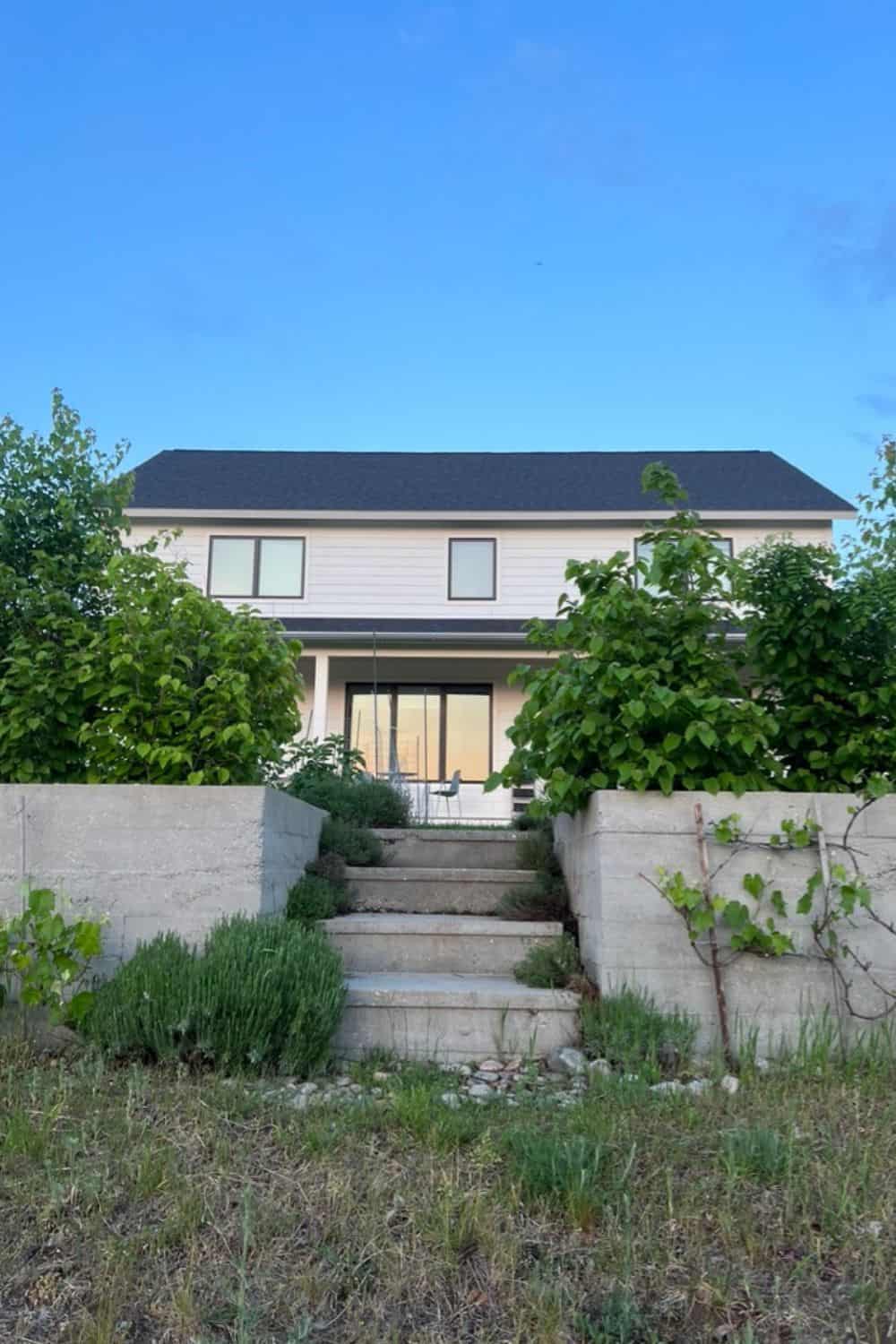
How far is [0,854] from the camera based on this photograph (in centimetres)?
409

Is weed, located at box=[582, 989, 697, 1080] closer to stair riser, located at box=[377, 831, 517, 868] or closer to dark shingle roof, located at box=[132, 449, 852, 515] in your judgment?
stair riser, located at box=[377, 831, 517, 868]

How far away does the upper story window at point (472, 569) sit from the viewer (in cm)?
1425

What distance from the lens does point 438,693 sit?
47.2 ft

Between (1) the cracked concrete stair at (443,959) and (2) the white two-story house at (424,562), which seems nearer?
(1) the cracked concrete stair at (443,959)

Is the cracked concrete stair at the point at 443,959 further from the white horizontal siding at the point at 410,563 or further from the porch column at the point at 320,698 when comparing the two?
the white horizontal siding at the point at 410,563

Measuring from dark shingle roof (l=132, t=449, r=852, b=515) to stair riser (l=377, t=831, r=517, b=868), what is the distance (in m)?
8.68

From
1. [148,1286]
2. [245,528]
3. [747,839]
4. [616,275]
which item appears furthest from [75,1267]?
[245,528]

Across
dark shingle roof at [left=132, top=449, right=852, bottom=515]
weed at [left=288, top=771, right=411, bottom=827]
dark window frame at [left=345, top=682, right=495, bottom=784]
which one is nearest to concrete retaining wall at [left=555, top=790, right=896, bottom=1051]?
weed at [left=288, top=771, right=411, bottom=827]

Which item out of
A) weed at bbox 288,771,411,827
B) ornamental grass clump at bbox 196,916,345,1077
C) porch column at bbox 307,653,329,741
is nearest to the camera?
ornamental grass clump at bbox 196,916,345,1077

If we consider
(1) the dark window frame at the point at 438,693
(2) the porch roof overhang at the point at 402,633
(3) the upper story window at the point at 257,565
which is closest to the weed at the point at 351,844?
(2) the porch roof overhang at the point at 402,633

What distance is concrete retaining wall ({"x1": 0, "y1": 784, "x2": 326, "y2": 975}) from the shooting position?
407 cm

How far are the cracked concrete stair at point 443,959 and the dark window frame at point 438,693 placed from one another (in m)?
7.74

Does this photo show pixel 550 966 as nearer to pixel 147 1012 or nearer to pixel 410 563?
pixel 147 1012

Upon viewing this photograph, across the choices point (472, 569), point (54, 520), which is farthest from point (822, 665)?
point (472, 569)
